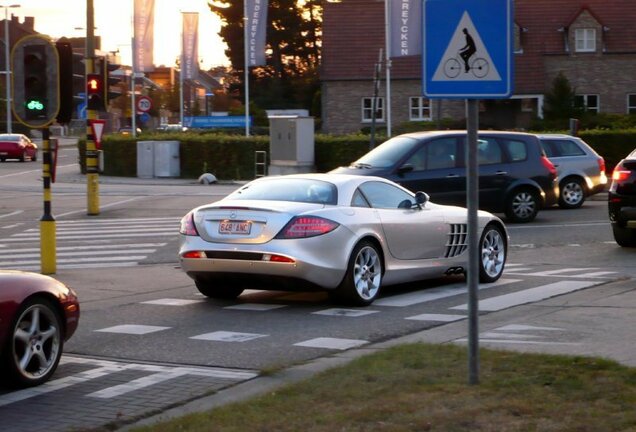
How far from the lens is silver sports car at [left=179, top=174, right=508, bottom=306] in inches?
472

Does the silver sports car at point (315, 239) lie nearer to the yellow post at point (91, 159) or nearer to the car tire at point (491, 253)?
the car tire at point (491, 253)

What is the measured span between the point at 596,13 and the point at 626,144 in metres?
28.3

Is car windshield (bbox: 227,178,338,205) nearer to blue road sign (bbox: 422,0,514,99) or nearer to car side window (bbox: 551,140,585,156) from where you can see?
blue road sign (bbox: 422,0,514,99)

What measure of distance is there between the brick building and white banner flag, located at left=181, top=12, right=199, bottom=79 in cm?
1069

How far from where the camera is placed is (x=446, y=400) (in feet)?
23.2

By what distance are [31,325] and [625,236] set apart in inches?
471

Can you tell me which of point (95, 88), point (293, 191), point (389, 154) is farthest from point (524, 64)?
point (293, 191)

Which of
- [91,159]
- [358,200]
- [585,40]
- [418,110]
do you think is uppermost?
[585,40]

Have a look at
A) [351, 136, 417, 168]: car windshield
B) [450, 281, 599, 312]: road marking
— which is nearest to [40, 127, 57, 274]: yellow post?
[450, 281, 599, 312]: road marking

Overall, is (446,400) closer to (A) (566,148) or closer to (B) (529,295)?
(B) (529,295)

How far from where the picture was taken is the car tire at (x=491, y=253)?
47.1 feet

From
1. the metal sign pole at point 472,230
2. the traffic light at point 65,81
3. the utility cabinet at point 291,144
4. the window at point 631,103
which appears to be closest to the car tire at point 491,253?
the traffic light at point 65,81

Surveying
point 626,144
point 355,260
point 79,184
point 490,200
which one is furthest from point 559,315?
point 79,184

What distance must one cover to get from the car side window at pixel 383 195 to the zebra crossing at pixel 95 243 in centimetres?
532
